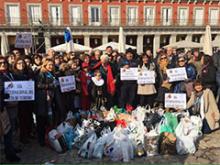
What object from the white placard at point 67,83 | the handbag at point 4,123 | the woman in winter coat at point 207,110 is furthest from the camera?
the woman in winter coat at point 207,110

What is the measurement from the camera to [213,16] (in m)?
37.3

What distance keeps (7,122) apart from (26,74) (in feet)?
4.02

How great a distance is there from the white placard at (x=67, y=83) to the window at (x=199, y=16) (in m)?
33.7

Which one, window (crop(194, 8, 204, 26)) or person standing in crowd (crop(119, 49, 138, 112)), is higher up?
window (crop(194, 8, 204, 26))

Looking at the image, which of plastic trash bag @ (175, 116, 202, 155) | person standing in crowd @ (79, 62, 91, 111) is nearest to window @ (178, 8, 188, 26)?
person standing in crowd @ (79, 62, 91, 111)

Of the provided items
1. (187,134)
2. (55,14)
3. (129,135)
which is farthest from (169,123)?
(55,14)

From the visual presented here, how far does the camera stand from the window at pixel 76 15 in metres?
32.5

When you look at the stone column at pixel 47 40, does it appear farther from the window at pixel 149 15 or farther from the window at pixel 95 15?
the window at pixel 149 15

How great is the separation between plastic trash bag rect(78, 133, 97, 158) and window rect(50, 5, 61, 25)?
28629 mm

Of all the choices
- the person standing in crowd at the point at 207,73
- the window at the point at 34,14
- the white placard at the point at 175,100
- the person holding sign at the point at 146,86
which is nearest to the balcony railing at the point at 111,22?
the window at the point at 34,14

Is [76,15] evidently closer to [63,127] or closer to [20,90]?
[63,127]

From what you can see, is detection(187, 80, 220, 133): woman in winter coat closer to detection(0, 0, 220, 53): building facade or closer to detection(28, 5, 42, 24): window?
detection(0, 0, 220, 53): building facade

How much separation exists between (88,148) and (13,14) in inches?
1163

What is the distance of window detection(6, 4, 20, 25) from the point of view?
30.6 meters
